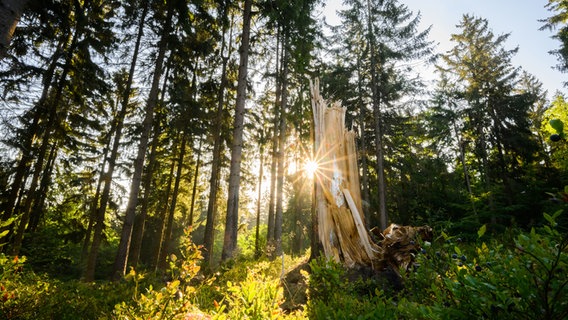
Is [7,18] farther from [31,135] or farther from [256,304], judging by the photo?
[31,135]

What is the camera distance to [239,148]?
911cm

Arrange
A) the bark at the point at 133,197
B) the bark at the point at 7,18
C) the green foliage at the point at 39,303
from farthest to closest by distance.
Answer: the bark at the point at 133,197 < the bark at the point at 7,18 < the green foliage at the point at 39,303

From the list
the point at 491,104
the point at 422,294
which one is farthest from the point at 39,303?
the point at 491,104

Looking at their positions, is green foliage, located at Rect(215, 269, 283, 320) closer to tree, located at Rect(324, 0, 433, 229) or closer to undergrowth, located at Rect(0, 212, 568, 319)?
undergrowth, located at Rect(0, 212, 568, 319)

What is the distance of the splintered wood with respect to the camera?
22.0 ft

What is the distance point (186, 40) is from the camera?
13.7 m

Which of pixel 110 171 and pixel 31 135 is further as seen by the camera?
pixel 110 171

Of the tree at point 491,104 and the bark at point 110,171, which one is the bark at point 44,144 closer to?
the bark at point 110,171

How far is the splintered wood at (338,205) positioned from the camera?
670 cm

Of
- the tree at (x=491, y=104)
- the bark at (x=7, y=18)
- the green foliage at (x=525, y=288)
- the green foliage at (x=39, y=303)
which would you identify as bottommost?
the green foliage at (x=39, y=303)

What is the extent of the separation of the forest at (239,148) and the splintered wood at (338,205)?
0.25 m

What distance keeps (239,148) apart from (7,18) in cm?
581

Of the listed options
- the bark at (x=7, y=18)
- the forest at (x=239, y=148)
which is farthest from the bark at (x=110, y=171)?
the bark at (x=7, y=18)

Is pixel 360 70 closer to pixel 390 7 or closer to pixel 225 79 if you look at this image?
pixel 390 7
